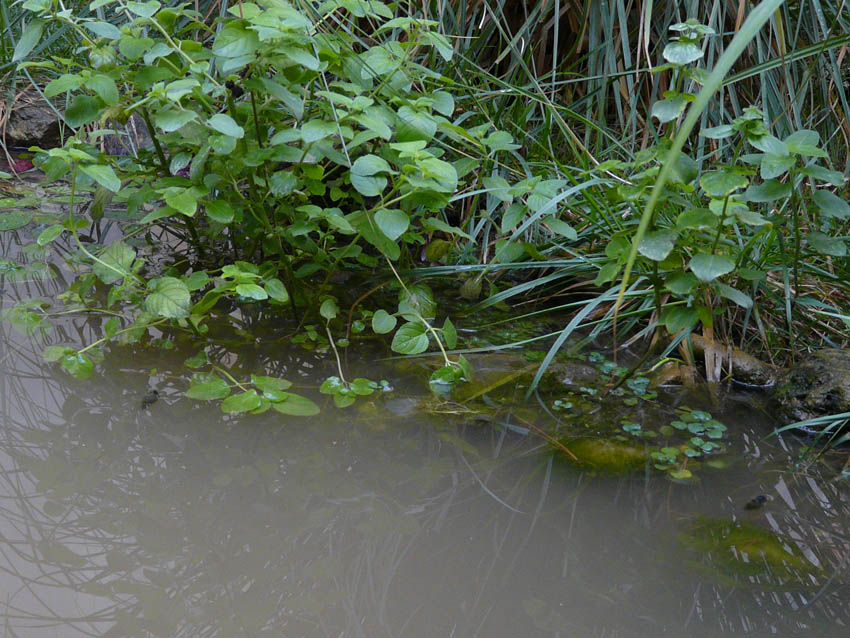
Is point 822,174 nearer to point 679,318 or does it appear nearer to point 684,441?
point 679,318

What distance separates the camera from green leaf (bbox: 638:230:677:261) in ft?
4.40

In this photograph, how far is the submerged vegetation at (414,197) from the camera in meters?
1.41

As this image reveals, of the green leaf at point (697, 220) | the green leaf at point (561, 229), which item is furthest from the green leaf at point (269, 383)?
the green leaf at point (697, 220)

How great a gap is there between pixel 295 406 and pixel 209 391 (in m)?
0.15

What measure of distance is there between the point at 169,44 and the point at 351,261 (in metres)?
0.70

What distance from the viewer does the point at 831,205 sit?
1.41 meters

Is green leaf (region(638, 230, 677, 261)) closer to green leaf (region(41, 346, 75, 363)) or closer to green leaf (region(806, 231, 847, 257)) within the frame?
green leaf (region(806, 231, 847, 257))

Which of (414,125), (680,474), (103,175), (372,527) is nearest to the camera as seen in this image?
(372,527)

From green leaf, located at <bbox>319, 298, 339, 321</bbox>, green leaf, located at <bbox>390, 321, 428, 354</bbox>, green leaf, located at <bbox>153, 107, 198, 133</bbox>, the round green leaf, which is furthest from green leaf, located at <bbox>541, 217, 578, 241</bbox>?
green leaf, located at <bbox>153, 107, 198, 133</bbox>

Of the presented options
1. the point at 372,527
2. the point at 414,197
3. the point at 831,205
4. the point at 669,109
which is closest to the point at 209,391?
the point at 372,527

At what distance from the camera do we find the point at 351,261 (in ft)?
6.70

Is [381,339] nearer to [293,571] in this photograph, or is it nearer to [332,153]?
[332,153]

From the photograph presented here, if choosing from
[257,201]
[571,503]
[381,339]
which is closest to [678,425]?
[571,503]

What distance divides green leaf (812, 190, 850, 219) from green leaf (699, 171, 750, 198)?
188mm
